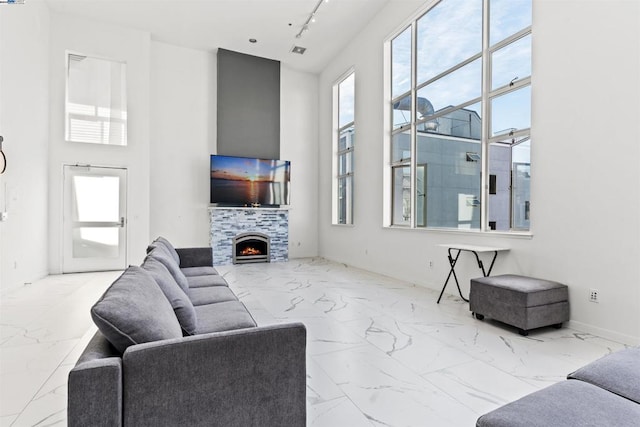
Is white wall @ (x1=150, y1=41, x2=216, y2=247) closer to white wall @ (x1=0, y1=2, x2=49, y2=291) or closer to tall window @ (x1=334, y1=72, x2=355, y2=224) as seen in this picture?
white wall @ (x1=0, y1=2, x2=49, y2=291)

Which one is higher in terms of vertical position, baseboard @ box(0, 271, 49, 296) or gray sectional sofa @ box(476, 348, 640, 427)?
gray sectional sofa @ box(476, 348, 640, 427)

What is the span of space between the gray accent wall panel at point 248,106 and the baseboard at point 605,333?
6.40m

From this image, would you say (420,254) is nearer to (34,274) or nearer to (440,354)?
(440,354)

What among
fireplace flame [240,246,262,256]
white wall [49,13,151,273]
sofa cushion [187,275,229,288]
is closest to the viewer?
sofa cushion [187,275,229,288]

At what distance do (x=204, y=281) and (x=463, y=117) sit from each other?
4.01 metres

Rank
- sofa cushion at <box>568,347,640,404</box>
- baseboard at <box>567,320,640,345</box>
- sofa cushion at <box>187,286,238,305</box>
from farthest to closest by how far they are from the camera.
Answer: baseboard at <box>567,320,640,345</box> < sofa cushion at <box>187,286,238,305</box> < sofa cushion at <box>568,347,640,404</box>

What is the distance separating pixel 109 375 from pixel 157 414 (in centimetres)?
25

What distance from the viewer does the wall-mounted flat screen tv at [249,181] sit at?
7234 mm

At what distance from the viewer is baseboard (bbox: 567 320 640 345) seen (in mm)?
2855

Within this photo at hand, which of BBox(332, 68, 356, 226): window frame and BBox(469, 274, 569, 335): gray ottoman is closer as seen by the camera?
BBox(469, 274, 569, 335): gray ottoman

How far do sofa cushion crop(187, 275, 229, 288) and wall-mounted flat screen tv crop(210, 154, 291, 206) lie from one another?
3970 millimetres

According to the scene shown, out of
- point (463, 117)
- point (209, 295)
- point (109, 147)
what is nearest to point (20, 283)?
point (109, 147)

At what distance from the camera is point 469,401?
2037 mm

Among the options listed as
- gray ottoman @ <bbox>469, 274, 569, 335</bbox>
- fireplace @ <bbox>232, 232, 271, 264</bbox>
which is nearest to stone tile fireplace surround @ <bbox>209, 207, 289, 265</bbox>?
fireplace @ <bbox>232, 232, 271, 264</bbox>
